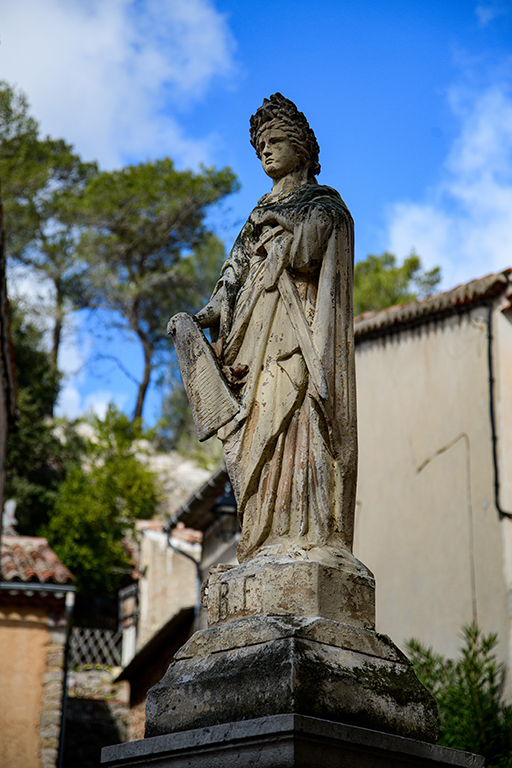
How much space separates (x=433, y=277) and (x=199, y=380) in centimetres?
2370

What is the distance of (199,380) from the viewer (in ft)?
12.6

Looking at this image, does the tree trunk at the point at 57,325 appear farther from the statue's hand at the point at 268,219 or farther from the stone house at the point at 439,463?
the statue's hand at the point at 268,219

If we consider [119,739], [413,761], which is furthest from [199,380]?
[119,739]

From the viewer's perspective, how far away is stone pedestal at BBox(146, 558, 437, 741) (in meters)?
2.98

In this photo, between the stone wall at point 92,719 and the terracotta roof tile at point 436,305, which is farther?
the stone wall at point 92,719

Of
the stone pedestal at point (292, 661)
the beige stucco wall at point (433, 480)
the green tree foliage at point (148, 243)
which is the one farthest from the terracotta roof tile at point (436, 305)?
the green tree foliage at point (148, 243)

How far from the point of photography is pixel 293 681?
2.91 metres

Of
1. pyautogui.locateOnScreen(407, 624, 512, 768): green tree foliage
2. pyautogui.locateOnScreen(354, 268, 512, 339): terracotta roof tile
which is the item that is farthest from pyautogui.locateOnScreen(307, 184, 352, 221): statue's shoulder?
pyautogui.locateOnScreen(354, 268, 512, 339): terracotta roof tile

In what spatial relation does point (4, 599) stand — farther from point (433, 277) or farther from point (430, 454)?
point (433, 277)

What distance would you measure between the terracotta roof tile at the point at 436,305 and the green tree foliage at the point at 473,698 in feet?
11.7

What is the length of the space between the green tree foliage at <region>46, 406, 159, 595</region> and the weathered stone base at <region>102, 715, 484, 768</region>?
20173 millimetres

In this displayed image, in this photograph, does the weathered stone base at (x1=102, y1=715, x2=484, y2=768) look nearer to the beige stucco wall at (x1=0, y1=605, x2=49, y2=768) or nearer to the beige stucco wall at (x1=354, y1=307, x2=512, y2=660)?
the beige stucco wall at (x1=354, y1=307, x2=512, y2=660)

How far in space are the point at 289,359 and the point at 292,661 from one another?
48.1 inches

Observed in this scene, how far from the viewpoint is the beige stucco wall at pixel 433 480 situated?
919 cm
